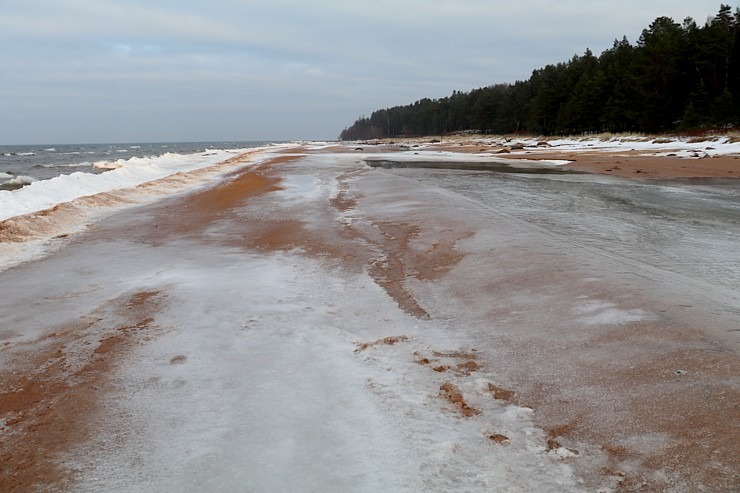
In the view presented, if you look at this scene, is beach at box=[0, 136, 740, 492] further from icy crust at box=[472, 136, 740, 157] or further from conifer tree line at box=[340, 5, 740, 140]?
conifer tree line at box=[340, 5, 740, 140]

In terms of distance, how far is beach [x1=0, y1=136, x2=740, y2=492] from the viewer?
2.70 meters

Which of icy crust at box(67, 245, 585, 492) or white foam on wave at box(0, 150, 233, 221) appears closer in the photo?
icy crust at box(67, 245, 585, 492)

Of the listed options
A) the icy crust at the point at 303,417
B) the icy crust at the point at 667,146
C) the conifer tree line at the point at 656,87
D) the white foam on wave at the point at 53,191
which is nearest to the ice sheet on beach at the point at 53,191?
the white foam on wave at the point at 53,191

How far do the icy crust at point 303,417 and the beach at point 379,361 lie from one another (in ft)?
0.05

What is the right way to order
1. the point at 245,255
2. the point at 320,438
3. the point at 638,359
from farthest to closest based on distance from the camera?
the point at 245,255
the point at 638,359
the point at 320,438

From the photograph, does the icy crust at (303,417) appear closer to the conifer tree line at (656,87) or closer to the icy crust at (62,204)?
the icy crust at (62,204)

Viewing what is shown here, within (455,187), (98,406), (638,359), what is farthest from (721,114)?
(98,406)

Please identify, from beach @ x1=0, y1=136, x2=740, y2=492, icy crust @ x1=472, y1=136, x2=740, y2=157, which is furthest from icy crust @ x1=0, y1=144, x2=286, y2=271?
icy crust @ x1=472, y1=136, x2=740, y2=157

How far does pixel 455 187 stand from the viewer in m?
17.0

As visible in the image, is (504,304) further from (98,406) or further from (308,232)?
(308,232)

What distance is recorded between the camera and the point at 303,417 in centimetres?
321

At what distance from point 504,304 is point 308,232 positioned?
17.4 ft

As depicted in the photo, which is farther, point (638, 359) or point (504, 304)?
point (504, 304)

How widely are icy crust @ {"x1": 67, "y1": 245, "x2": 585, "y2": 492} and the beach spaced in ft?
0.05
